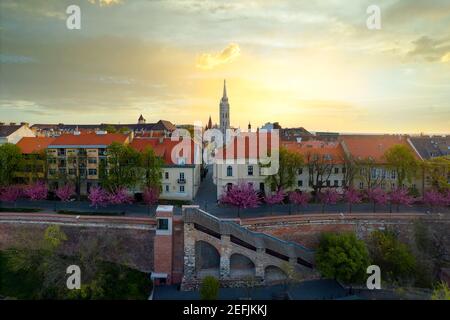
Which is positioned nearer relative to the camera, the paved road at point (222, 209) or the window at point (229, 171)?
the paved road at point (222, 209)

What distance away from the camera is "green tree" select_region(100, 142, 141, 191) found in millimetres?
30547

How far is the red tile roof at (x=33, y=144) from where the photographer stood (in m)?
36.2

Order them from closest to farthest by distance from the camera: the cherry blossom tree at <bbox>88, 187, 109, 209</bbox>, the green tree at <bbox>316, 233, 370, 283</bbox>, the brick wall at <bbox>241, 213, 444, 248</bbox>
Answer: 1. the green tree at <bbox>316, 233, 370, 283</bbox>
2. the brick wall at <bbox>241, 213, 444, 248</bbox>
3. the cherry blossom tree at <bbox>88, 187, 109, 209</bbox>

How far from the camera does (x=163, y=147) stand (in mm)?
35250

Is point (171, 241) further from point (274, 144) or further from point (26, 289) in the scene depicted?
point (274, 144)

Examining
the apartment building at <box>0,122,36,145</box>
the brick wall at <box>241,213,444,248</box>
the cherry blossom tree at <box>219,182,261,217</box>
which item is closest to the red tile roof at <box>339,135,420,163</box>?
the brick wall at <box>241,213,444,248</box>

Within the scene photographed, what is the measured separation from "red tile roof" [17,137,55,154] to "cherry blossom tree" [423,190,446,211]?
35.8 metres

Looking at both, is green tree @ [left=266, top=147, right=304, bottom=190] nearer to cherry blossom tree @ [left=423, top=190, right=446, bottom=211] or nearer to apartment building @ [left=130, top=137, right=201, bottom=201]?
apartment building @ [left=130, top=137, right=201, bottom=201]

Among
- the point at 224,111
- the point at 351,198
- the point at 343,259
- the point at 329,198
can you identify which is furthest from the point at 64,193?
the point at 224,111

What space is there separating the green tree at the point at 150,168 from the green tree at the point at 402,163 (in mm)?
20980

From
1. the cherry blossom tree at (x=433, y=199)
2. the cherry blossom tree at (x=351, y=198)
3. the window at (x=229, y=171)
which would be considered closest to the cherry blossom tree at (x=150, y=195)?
the window at (x=229, y=171)

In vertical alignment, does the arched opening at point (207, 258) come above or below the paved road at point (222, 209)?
below

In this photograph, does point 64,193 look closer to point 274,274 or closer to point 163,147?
point 163,147

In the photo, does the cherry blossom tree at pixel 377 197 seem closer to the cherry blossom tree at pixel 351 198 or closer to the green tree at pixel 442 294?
the cherry blossom tree at pixel 351 198
